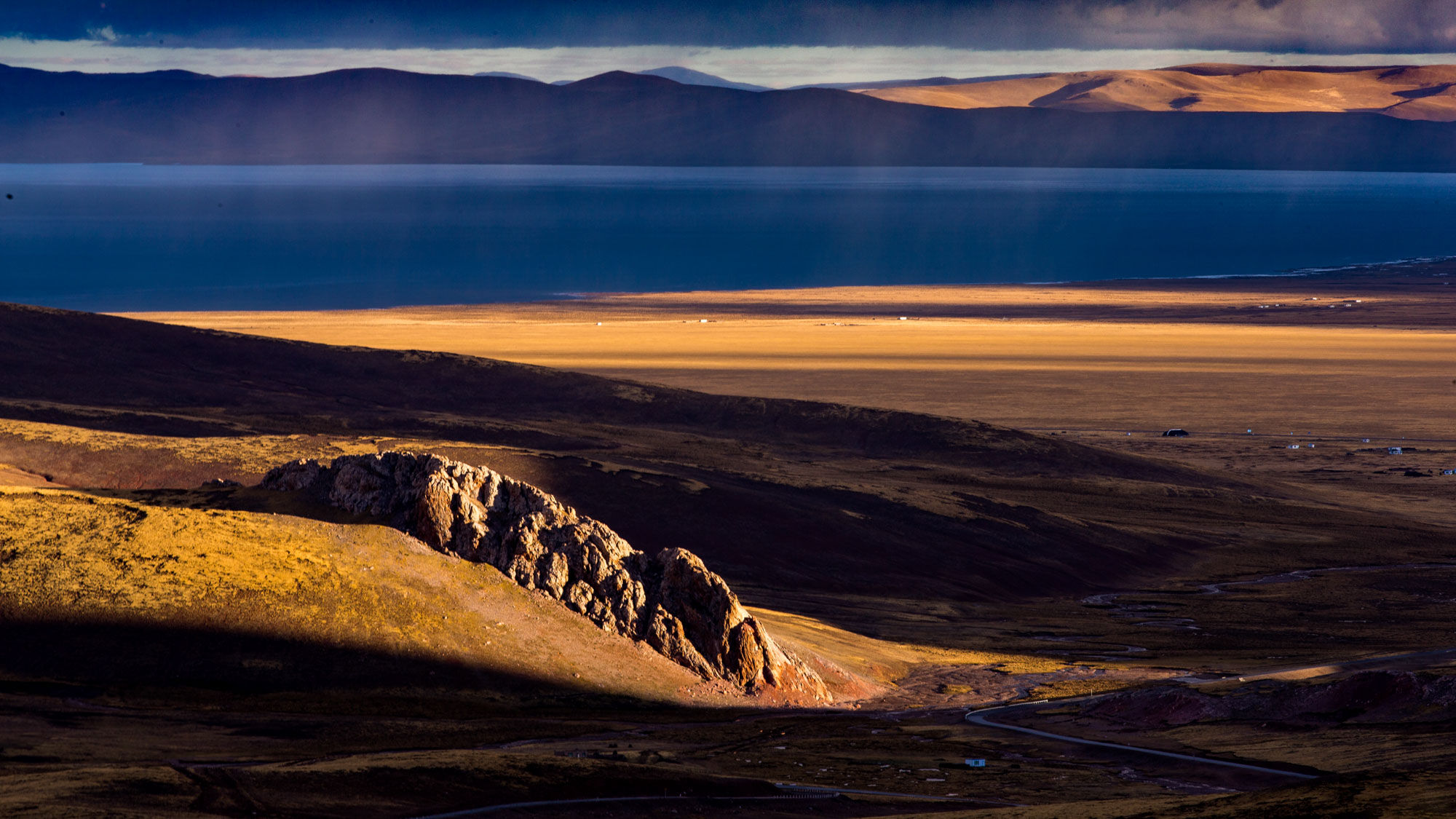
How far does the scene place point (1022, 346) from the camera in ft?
278

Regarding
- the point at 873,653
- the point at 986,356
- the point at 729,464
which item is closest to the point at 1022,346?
the point at 986,356

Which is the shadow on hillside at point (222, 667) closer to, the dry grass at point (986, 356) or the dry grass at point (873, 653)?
the dry grass at point (873, 653)

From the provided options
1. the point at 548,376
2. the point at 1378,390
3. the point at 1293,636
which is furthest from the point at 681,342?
the point at 1293,636

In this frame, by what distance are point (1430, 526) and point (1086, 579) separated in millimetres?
13476

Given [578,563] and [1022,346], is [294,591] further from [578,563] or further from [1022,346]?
[1022,346]

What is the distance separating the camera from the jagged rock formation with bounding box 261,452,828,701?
79.8 feet

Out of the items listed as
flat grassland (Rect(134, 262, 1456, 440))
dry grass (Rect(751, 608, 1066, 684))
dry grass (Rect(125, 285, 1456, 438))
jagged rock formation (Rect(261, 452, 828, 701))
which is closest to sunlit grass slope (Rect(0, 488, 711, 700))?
jagged rock formation (Rect(261, 452, 828, 701))

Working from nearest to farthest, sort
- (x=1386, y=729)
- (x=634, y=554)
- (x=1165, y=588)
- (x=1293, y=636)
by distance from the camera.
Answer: (x=1386, y=729) < (x=634, y=554) < (x=1293, y=636) < (x=1165, y=588)

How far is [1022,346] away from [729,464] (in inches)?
1635

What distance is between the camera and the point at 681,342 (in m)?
84.9

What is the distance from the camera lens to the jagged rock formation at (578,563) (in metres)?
24.3

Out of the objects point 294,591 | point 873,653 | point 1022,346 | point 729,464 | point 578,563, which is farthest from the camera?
point 1022,346

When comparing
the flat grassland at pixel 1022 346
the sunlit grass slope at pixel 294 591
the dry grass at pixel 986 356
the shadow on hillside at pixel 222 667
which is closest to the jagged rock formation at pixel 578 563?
the sunlit grass slope at pixel 294 591

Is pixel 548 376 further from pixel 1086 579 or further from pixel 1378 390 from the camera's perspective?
pixel 1378 390
